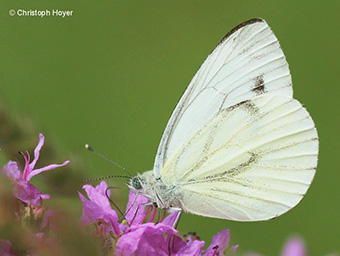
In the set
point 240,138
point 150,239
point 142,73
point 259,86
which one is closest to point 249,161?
point 240,138

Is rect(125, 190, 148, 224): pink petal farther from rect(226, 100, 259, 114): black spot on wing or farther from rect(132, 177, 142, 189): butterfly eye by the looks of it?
rect(226, 100, 259, 114): black spot on wing

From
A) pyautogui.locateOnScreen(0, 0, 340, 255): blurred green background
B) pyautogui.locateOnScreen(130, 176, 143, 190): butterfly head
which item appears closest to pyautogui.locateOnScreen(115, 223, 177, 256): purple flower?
pyautogui.locateOnScreen(130, 176, 143, 190): butterfly head

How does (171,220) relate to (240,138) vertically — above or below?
below

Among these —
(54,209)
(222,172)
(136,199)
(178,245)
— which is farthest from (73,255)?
(222,172)

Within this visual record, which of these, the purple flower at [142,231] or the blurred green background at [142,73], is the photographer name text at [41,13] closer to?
the blurred green background at [142,73]

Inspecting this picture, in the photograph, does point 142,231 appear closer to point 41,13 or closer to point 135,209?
point 135,209

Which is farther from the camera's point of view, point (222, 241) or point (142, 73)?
point (142, 73)
